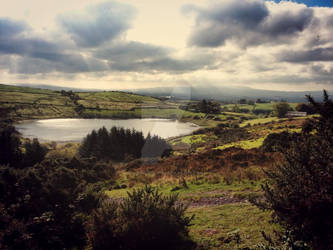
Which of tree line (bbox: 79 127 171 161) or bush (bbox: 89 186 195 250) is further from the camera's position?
tree line (bbox: 79 127 171 161)

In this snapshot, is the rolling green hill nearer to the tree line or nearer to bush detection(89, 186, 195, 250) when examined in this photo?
the tree line

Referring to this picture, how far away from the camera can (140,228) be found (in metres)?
5.64

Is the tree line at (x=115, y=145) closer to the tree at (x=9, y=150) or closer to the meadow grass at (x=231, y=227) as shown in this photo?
the tree at (x=9, y=150)

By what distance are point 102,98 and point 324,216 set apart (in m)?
173

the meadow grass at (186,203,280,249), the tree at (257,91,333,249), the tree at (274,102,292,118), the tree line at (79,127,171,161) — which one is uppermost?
the tree at (274,102,292,118)

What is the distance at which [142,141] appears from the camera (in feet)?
142

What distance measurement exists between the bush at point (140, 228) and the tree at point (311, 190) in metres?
2.48

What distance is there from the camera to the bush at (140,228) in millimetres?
5539

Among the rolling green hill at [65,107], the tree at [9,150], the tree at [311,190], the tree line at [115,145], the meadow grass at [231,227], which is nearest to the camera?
the tree at [311,190]

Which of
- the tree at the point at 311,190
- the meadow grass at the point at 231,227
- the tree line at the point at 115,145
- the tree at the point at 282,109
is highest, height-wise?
the tree at the point at 282,109

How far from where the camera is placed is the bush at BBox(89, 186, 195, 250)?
5.54 meters

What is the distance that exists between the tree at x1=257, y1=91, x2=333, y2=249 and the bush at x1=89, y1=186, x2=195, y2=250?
8.14 feet

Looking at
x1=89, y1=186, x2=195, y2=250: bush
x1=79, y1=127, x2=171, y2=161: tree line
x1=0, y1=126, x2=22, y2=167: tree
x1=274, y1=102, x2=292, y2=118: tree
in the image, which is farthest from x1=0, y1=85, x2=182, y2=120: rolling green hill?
x1=89, y1=186, x2=195, y2=250: bush

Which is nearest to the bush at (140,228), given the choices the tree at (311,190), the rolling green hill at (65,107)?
the tree at (311,190)
